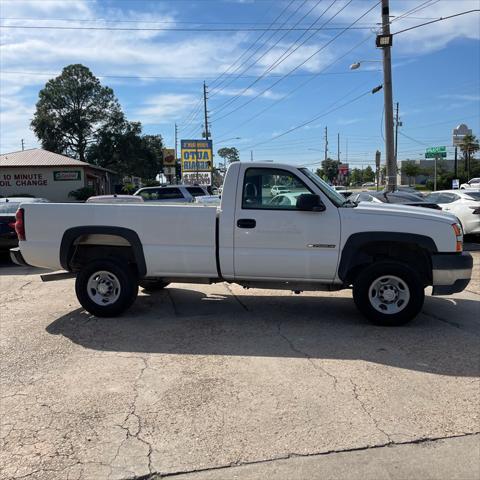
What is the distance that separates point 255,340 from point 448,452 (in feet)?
8.86

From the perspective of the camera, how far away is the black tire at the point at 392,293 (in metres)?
6.15

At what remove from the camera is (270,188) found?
644 cm

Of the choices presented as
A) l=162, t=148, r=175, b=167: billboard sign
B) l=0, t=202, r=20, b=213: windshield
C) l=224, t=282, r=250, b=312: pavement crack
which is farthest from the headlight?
l=162, t=148, r=175, b=167: billboard sign

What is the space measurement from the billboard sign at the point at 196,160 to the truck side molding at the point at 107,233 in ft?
123

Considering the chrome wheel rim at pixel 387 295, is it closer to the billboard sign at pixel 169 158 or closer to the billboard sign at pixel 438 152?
the billboard sign at pixel 438 152

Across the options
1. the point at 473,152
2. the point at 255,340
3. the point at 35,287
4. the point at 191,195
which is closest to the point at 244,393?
the point at 255,340

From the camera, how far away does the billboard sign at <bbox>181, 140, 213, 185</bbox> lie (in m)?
43.9

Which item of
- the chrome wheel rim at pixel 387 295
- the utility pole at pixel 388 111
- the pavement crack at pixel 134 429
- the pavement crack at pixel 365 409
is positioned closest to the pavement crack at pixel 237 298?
the chrome wheel rim at pixel 387 295

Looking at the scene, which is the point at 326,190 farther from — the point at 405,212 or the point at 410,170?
the point at 410,170

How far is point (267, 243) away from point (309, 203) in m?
0.71

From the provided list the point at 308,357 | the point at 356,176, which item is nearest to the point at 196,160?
the point at 308,357

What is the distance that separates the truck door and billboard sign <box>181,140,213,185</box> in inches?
1487

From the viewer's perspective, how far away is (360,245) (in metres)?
6.17

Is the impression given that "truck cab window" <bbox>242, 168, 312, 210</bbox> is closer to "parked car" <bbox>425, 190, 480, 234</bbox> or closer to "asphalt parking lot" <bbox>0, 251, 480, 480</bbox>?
"asphalt parking lot" <bbox>0, 251, 480, 480</bbox>
